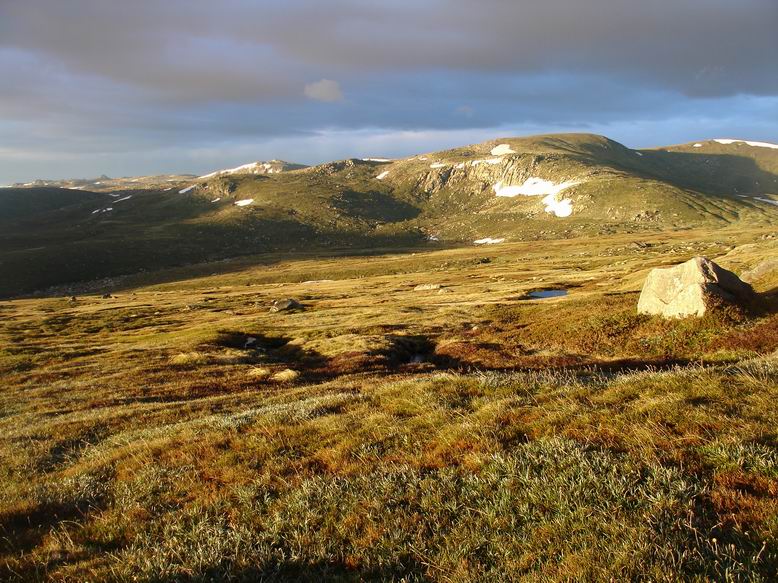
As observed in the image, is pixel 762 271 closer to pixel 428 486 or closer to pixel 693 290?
pixel 693 290

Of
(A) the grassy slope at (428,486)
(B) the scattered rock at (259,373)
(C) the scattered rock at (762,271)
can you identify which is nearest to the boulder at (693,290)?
(C) the scattered rock at (762,271)

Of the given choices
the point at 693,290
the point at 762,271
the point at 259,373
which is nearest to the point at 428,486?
the point at 693,290

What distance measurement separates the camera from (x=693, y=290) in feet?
102

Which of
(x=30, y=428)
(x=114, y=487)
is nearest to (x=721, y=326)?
(x=114, y=487)

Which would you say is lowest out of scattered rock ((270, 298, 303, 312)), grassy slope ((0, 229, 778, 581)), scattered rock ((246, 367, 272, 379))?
scattered rock ((270, 298, 303, 312))

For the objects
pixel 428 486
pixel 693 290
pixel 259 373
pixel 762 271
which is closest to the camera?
pixel 428 486

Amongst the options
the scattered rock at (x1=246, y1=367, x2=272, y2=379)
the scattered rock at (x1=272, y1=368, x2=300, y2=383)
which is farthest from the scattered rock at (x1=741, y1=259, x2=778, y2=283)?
the scattered rock at (x1=246, y1=367, x2=272, y2=379)

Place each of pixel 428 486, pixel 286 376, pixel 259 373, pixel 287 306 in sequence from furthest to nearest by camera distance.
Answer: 1. pixel 287 306
2. pixel 259 373
3. pixel 286 376
4. pixel 428 486

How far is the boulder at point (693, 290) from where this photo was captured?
99.8 ft

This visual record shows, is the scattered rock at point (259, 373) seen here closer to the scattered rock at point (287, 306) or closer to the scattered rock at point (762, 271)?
the scattered rock at point (762, 271)

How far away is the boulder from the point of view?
99.8ft

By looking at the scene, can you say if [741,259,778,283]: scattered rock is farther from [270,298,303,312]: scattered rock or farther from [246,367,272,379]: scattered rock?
[270,298,303,312]: scattered rock

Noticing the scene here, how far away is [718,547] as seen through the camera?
227 inches

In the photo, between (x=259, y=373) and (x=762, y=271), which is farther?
(x=762, y=271)
